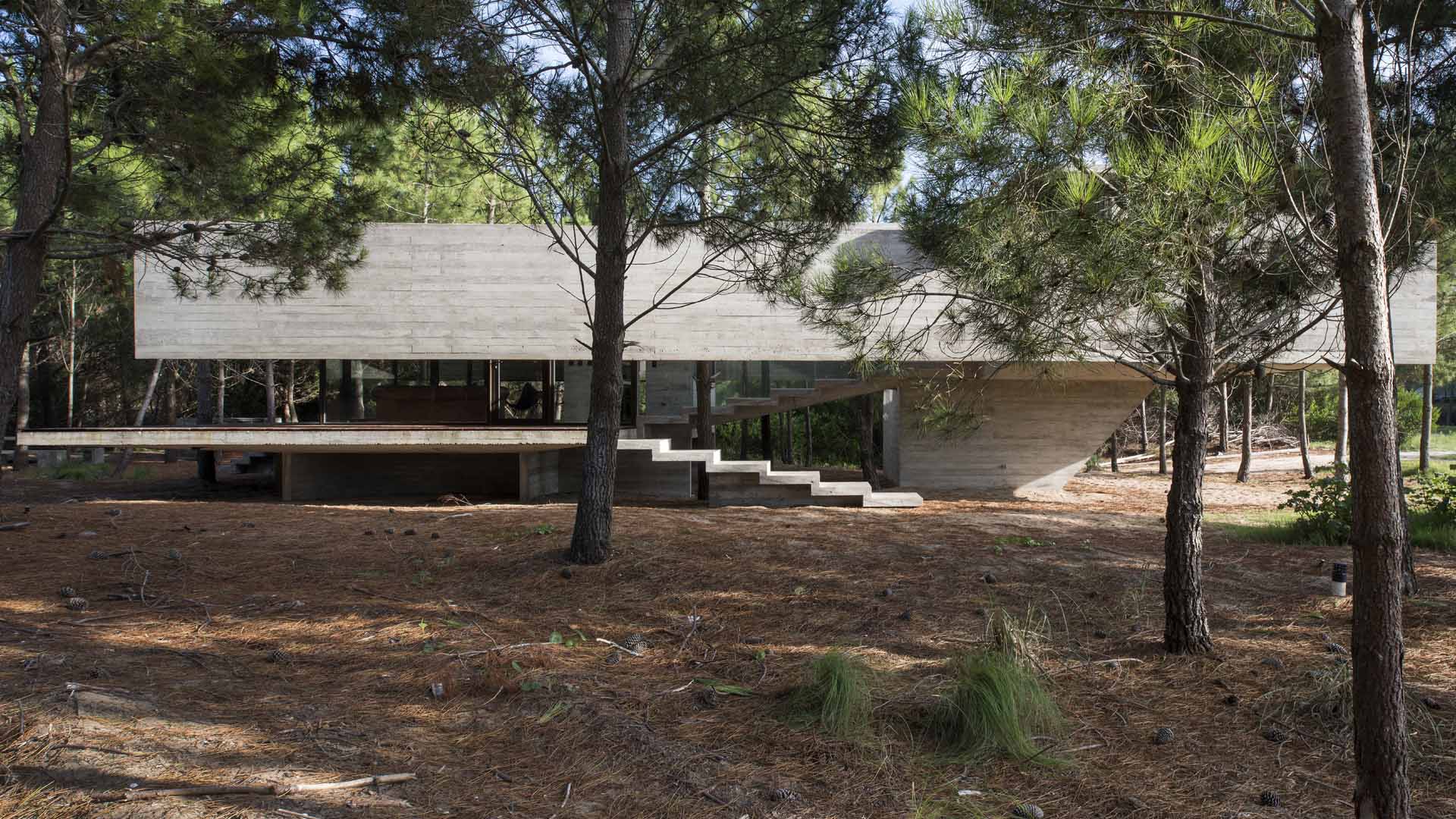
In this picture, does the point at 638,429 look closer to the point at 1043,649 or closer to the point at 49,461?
the point at 1043,649

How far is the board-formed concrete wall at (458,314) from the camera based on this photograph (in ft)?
35.3

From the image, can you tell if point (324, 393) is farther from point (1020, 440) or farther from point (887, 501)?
point (1020, 440)

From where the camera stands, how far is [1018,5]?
12.9ft

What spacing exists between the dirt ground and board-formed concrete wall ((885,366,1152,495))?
17.6ft

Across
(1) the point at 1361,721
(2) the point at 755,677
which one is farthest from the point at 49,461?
(1) the point at 1361,721

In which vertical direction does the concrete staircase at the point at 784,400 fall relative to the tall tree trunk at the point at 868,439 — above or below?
above

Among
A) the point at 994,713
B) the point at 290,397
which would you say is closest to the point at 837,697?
the point at 994,713

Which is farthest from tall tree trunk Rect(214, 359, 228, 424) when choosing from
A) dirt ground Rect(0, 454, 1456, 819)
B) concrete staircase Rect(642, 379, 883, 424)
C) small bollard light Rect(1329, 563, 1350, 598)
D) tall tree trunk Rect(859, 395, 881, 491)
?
small bollard light Rect(1329, 563, 1350, 598)

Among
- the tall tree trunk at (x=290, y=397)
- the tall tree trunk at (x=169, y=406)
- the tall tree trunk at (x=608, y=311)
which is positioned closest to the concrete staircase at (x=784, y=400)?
the tall tree trunk at (x=608, y=311)

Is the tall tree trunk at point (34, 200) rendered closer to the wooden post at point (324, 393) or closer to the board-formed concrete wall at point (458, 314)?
the board-formed concrete wall at point (458, 314)

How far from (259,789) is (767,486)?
27.3ft

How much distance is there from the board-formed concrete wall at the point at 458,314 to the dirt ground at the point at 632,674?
3.76 metres

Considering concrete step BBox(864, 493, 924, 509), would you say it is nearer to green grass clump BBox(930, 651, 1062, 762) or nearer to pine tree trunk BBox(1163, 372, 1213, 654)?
pine tree trunk BBox(1163, 372, 1213, 654)

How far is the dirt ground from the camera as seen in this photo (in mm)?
2922
